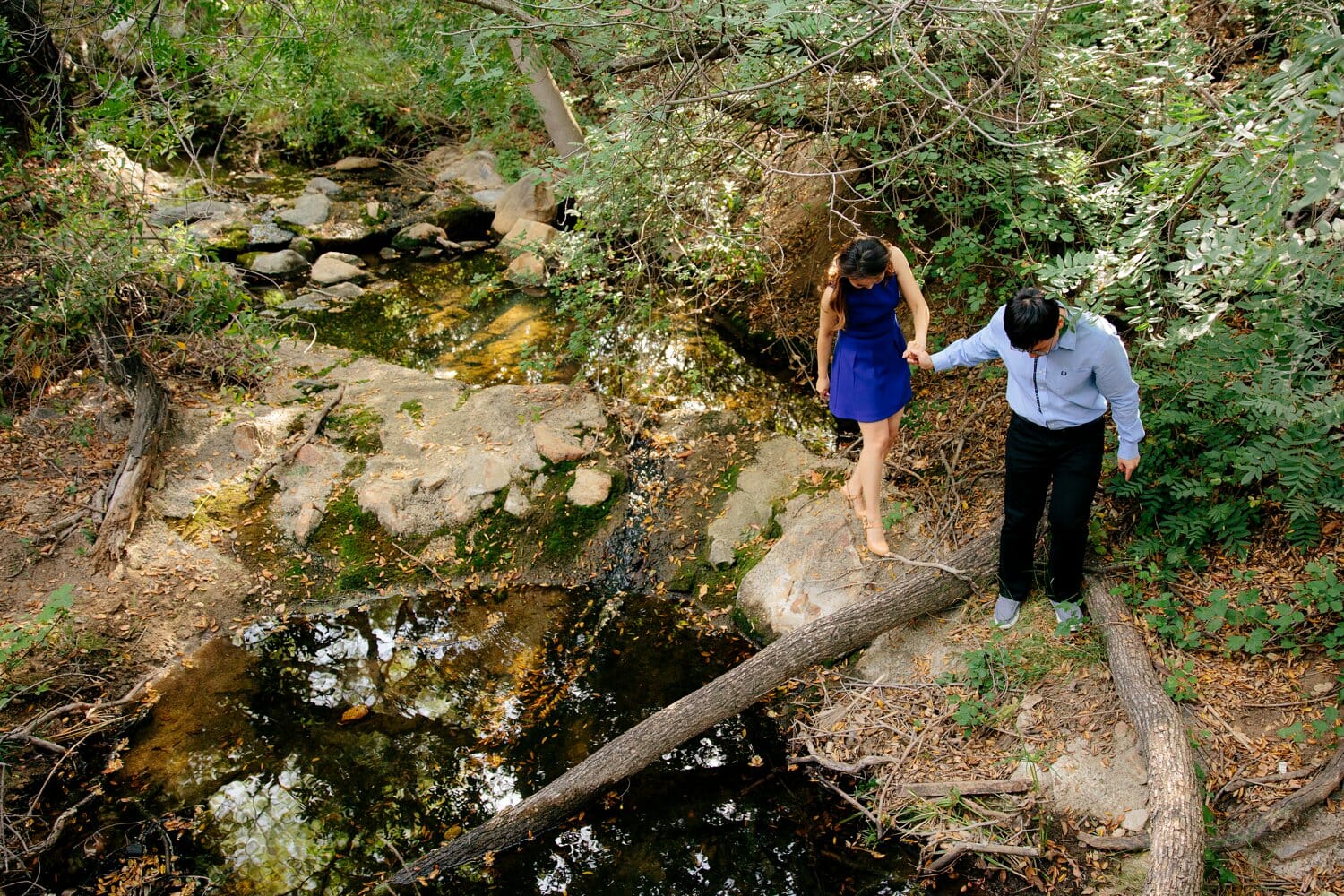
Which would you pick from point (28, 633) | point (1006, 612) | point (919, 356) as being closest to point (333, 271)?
point (28, 633)

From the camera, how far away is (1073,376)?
354 centimetres

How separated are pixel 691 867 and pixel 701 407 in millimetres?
3550

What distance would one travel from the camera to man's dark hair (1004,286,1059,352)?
328 cm

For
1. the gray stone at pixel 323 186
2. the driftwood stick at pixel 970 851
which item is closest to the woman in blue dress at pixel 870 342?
the driftwood stick at pixel 970 851

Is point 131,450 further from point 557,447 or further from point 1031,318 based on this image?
point 1031,318

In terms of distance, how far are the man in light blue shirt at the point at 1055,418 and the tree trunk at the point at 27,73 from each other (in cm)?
598

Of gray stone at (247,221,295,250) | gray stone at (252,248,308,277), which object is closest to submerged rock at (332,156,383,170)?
gray stone at (247,221,295,250)

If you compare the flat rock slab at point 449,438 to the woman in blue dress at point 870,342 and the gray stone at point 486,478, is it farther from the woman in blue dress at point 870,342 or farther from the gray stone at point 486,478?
the woman in blue dress at point 870,342

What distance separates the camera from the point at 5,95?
597 centimetres

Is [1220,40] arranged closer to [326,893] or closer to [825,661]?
[825,661]

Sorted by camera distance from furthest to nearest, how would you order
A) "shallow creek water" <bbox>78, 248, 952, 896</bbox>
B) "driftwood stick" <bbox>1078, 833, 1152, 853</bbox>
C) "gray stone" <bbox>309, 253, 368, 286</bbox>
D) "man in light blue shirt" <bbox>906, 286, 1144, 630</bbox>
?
1. "gray stone" <bbox>309, 253, 368, 286</bbox>
2. "shallow creek water" <bbox>78, 248, 952, 896</bbox>
3. "driftwood stick" <bbox>1078, 833, 1152, 853</bbox>
4. "man in light blue shirt" <bbox>906, 286, 1144, 630</bbox>

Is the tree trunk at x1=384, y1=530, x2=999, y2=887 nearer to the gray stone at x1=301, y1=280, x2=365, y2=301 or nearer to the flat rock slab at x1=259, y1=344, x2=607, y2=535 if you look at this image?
the flat rock slab at x1=259, y1=344, x2=607, y2=535

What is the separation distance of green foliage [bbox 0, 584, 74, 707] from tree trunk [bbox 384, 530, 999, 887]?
2.65m

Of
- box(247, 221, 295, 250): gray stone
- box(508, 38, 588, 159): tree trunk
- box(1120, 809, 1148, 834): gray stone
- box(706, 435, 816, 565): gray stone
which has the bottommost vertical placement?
box(1120, 809, 1148, 834): gray stone
